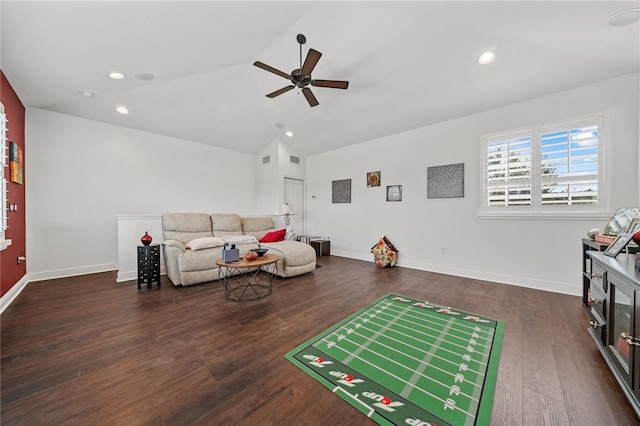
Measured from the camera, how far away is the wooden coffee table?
10.1ft

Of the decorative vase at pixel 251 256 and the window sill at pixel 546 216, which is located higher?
the window sill at pixel 546 216

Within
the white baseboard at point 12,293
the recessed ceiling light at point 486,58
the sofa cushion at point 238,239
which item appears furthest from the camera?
the sofa cushion at point 238,239

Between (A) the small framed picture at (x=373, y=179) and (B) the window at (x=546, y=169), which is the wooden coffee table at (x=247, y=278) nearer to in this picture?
(A) the small framed picture at (x=373, y=179)

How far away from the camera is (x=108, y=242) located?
14.8ft

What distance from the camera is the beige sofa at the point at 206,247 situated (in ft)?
11.9

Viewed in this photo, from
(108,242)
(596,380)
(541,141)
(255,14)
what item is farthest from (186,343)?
(541,141)

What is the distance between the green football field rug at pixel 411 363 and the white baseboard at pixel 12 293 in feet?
11.5

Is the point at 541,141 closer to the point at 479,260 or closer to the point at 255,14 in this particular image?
the point at 479,260

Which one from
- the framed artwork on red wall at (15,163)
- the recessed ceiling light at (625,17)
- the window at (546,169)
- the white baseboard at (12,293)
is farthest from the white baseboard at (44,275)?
the recessed ceiling light at (625,17)

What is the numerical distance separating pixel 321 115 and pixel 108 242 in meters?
4.78

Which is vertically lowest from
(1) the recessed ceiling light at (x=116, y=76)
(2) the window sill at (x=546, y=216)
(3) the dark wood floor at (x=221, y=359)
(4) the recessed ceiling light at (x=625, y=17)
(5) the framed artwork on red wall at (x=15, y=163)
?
(3) the dark wood floor at (x=221, y=359)

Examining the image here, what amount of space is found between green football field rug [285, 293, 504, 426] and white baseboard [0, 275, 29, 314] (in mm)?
3498

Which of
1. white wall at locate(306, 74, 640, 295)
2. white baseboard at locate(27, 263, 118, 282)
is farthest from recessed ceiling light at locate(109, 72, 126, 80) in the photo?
white wall at locate(306, 74, 640, 295)

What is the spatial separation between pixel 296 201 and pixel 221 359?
16.9ft
